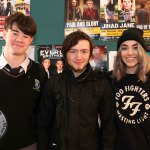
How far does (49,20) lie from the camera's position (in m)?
1.90

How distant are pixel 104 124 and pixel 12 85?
0.52 meters

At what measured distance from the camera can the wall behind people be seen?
1.86 m

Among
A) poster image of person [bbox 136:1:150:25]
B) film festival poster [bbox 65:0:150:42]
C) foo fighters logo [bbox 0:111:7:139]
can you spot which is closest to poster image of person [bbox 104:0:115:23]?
film festival poster [bbox 65:0:150:42]

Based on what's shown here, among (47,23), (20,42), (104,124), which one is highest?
(47,23)

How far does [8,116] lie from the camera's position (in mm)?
1346

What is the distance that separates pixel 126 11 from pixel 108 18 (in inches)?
4.9

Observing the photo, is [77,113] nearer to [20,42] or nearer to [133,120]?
[133,120]

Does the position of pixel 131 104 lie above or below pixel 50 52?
below

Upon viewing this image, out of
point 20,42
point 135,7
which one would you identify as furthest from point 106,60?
point 20,42

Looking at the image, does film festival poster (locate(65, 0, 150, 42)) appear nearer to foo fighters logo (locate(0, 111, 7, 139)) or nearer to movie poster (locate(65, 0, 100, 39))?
movie poster (locate(65, 0, 100, 39))

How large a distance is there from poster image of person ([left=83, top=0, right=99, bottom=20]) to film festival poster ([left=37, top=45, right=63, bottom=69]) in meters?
0.29

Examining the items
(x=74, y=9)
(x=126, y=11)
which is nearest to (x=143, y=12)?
(x=126, y=11)

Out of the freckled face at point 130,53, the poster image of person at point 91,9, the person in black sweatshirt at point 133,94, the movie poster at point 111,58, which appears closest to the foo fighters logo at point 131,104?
the person in black sweatshirt at point 133,94

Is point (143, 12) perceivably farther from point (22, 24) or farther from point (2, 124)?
point (2, 124)
